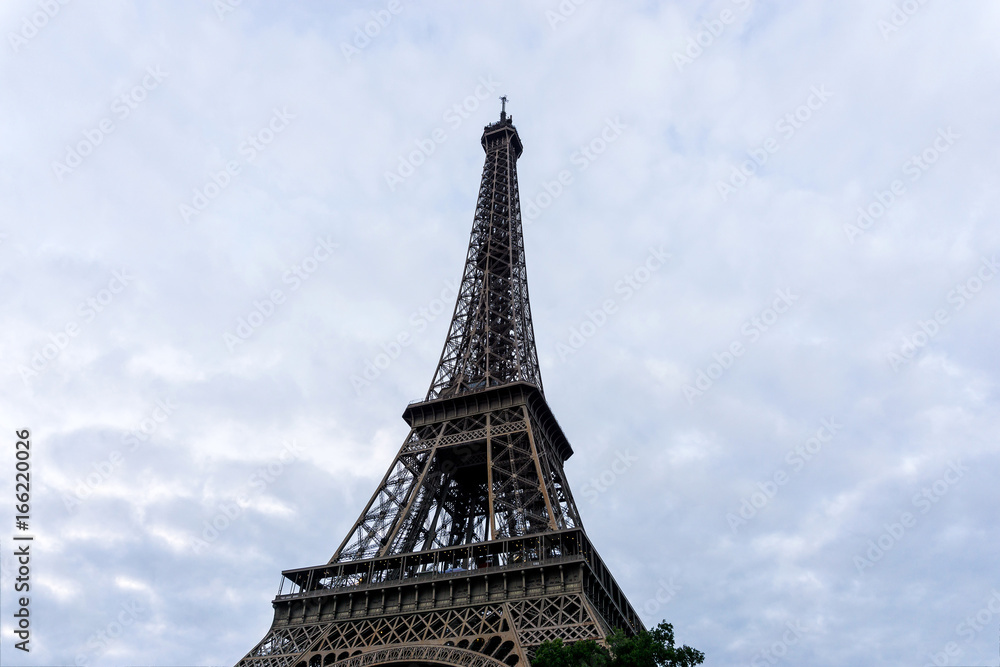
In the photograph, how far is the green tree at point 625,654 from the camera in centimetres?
2641

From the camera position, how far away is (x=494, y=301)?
61000mm

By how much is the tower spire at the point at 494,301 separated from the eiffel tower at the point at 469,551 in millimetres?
176

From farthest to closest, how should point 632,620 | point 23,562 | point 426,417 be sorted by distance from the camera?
point 426,417
point 632,620
point 23,562

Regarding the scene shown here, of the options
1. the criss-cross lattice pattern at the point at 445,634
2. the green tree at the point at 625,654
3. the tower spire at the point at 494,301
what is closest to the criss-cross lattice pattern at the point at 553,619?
the criss-cross lattice pattern at the point at 445,634

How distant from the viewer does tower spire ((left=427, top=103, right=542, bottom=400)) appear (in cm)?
5422

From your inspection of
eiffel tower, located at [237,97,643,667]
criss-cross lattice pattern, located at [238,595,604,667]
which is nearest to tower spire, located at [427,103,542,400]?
eiffel tower, located at [237,97,643,667]

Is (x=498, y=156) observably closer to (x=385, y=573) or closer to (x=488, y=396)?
(x=488, y=396)

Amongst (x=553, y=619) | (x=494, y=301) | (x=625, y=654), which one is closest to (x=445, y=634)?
(x=553, y=619)

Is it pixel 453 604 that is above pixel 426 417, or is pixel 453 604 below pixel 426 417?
below

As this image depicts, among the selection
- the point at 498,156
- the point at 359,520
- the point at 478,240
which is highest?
the point at 498,156

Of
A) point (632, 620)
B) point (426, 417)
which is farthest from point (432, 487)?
point (632, 620)

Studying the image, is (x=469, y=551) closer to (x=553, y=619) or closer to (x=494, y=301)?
(x=553, y=619)

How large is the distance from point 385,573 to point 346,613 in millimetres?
2839

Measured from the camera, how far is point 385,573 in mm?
40688
